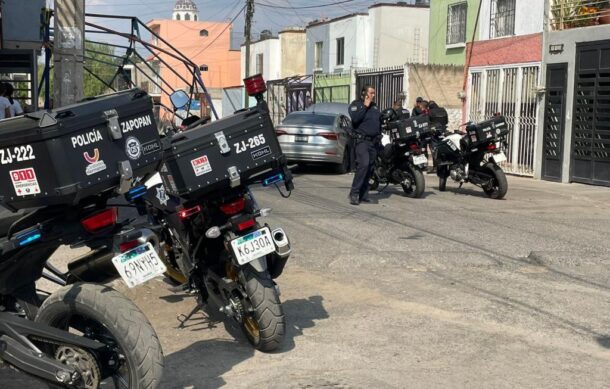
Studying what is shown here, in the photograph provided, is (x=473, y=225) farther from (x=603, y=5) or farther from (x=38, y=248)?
(x=603, y=5)

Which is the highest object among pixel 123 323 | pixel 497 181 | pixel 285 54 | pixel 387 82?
pixel 285 54

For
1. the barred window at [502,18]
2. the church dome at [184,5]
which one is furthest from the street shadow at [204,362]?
the church dome at [184,5]

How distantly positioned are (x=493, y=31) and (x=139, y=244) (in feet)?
65.9

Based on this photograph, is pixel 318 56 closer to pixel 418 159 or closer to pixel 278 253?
pixel 418 159

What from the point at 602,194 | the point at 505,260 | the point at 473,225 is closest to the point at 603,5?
the point at 602,194

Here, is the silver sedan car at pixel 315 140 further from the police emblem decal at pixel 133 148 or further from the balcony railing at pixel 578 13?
the police emblem decal at pixel 133 148

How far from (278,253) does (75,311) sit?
1.77 meters

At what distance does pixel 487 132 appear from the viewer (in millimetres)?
12891

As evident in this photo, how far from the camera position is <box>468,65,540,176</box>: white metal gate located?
1859cm

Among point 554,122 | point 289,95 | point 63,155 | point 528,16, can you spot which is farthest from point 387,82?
point 63,155

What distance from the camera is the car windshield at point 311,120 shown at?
17.9m

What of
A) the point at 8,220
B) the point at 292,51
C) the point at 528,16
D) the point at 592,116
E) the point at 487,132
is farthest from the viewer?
the point at 292,51

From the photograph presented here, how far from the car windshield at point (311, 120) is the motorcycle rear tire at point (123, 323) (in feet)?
46.1

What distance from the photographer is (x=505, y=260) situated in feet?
26.9
